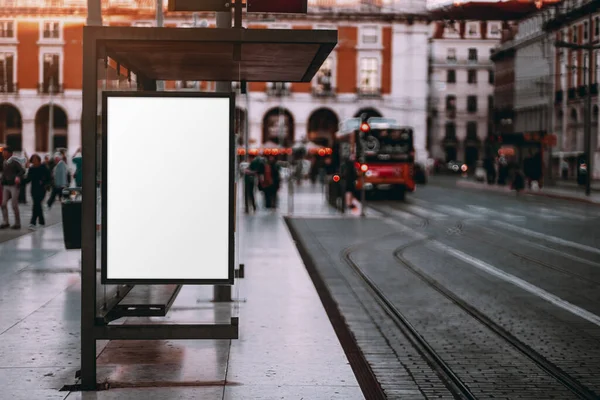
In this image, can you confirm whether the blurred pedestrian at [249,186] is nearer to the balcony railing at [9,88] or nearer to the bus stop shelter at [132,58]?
the balcony railing at [9,88]

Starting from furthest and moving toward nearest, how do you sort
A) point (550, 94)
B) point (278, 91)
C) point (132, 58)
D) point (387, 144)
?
point (278, 91)
point (550, 94)
point (387, 144)
point (132, 58)

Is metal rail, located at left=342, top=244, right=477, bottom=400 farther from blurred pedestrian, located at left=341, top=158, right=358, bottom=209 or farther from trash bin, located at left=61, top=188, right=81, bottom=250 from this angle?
blurred pedestrian, located at left=341, top=158, right=358, bottom=209

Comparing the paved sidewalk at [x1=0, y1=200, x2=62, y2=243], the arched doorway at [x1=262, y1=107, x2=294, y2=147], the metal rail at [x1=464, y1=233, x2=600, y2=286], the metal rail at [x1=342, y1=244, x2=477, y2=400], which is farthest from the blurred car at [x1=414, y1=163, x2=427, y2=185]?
the metal rail at [x1=342, y1=244, x2=477, y2=400]

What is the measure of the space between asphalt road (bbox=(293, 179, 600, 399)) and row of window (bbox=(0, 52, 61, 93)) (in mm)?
20085

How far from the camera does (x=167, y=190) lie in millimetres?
7215

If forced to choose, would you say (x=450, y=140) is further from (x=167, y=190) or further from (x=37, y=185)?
(x=167, y=190)

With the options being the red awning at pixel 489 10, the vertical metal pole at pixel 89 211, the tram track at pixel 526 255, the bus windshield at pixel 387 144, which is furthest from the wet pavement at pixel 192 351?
the bus windshield at pixel 387 144

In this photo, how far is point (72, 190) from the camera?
13.4 meters

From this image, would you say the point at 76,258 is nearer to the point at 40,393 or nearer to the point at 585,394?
the point at 40,393

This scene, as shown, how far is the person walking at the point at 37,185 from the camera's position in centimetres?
2380

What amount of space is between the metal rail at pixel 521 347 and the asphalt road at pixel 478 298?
0.5 inches

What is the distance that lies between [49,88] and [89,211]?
5162 centimetres

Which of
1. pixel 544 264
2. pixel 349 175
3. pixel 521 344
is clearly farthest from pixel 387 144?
pixel 521 344

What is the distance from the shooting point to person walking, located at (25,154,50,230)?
23.8m
